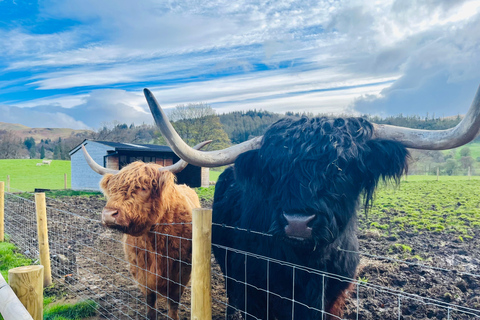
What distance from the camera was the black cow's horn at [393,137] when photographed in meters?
2.21

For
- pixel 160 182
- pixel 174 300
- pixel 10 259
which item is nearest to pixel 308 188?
pixel 160 182

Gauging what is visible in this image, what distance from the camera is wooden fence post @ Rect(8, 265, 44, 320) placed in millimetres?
2322

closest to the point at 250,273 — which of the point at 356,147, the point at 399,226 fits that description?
the point at 356,147

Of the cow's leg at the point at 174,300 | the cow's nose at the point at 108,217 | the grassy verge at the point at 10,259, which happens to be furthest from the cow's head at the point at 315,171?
the grassy verge at the point at 10,259

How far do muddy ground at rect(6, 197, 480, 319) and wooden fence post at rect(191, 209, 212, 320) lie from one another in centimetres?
98

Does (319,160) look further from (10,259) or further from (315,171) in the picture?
(10,259)

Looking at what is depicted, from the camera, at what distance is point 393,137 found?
8.96 ft

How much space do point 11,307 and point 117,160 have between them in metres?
20.1

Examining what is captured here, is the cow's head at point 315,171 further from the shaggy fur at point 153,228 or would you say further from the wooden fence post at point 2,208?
the wooden fence post at point 2,208

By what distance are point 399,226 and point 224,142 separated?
2466 cm

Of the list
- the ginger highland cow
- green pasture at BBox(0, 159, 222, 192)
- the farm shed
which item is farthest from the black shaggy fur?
green pasture at BBox(0, 159, 222, 192)

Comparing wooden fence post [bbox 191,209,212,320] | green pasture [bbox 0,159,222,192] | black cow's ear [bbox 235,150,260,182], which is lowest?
green pasture [bbox 0,159,222,192]

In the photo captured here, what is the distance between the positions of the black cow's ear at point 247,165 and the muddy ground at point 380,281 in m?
1.22

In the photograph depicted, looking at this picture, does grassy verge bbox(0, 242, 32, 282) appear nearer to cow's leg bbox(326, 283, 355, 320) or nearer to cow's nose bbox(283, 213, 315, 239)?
cow's leg bbox(326, 283, 355, 320)
